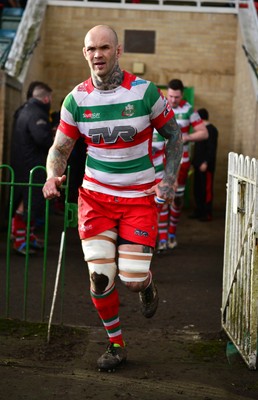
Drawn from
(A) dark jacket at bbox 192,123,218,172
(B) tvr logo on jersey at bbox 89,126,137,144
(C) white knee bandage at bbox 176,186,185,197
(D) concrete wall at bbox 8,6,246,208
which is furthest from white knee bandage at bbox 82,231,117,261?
(D) concrete wall at bbox 8,6,246,208

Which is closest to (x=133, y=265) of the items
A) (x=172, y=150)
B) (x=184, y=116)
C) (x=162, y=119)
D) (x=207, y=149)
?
(x=172, y=150)

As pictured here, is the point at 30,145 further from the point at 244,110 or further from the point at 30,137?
the point at 244,110

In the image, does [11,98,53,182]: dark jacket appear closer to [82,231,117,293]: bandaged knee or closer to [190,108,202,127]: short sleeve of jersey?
[190,108,202,127]: short sleeve of jersey

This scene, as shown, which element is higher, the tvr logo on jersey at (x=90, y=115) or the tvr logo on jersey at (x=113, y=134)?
the tvr logo on jersey at (x=90, y=115)

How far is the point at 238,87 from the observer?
16297 mm

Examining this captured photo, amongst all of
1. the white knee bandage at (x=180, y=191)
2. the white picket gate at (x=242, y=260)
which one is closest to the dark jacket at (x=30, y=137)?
the white knee bandage at (x=180, y=191)

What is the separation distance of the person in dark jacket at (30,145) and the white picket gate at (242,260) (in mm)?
4226

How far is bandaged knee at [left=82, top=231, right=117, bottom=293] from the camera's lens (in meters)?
5.20

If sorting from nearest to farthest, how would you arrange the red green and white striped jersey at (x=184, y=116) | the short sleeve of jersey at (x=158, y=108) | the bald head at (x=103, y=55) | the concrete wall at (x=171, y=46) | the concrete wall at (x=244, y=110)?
the bald head at (x=103, y=55), the short sleeve of jersey at (x=158, y=108), the red green and white striped jersey at (x=184, y=116), the concrete wall at (x=244, y=110), the concrete wall at (x=171, y=46)

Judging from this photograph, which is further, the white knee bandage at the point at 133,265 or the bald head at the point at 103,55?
the white knee bandage at the point at 133,265

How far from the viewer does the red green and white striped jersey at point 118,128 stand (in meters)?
5.09

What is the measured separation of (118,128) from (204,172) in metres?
10.2

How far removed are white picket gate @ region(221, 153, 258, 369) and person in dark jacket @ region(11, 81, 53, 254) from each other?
4.23m

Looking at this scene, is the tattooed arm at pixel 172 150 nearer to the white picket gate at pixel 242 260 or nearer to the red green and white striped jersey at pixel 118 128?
the red green and white striped jersey at pixel 118 128
